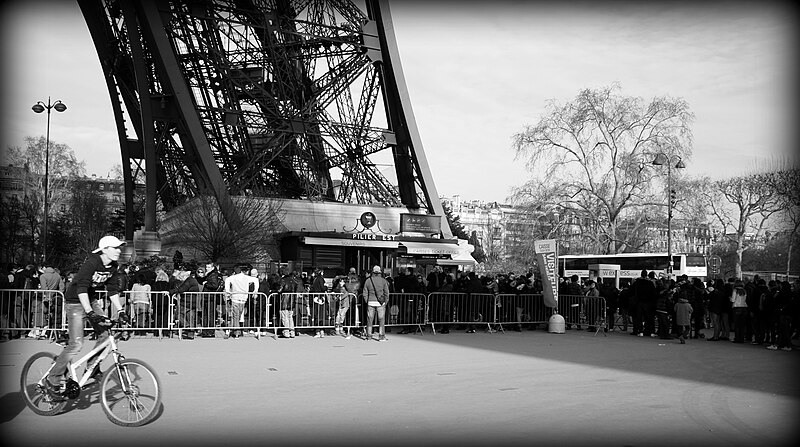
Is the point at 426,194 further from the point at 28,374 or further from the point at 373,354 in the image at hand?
the point at 28,374

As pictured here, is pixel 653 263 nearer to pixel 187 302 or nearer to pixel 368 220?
pixel 368 220

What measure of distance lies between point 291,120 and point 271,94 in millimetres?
2175

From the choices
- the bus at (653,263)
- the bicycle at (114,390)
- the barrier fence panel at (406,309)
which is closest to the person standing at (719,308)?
the barrier fence panel at (406,309)

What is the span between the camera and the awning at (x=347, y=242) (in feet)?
117

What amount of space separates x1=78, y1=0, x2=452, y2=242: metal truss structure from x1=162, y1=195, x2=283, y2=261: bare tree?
1401 millimetres

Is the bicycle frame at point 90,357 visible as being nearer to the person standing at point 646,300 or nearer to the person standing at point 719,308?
the person standing at point 646,300

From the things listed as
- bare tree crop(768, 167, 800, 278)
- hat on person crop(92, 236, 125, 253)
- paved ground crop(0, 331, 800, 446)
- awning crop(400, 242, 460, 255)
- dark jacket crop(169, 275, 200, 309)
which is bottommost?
paved ground crop(0, 331, 800, 446)

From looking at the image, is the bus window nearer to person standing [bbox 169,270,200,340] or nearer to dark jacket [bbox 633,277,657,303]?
dark jacket [bbox 633,277,657,303]

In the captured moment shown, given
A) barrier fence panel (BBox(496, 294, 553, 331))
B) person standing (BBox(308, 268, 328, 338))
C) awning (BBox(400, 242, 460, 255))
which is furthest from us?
awning (BBox(400, 242, 460, 255))

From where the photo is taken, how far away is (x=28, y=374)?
803cm

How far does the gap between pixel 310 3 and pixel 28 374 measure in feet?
112

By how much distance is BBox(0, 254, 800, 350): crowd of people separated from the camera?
16891 mm

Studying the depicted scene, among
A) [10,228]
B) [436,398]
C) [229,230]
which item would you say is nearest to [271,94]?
[229,230]

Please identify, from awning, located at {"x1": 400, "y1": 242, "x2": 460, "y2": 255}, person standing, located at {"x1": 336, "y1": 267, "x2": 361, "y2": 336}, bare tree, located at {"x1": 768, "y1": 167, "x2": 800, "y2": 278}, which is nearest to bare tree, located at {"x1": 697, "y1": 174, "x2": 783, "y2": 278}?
bare tree, located at {"x1": 768, "y1": 167, "x2": 800, "y2": 278}
